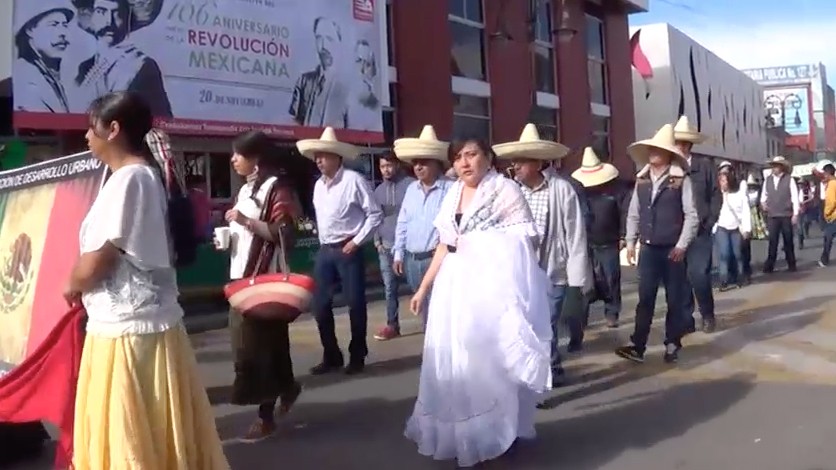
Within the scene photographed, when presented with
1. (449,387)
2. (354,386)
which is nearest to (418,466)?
(449,387)

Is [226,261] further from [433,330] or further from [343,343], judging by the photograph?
[433,330]

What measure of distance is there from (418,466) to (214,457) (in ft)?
5.55

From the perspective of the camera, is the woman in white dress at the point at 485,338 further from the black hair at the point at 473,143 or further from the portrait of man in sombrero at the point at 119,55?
the portrait of man in sombrero at the point at 119,55

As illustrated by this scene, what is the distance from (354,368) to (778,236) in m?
9.82

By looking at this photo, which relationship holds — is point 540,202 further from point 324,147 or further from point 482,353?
point 482,353

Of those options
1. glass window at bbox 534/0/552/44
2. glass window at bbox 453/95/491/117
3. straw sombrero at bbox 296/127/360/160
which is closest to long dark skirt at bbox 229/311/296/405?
straw sombrero at bbox 296/127/360/160

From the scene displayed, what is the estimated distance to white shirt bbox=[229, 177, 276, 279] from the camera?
6074 mm

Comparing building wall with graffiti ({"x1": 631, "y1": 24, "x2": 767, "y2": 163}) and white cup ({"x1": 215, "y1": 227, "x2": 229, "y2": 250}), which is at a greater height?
building wall with graffiti ({"x1": 631, "y1": 24, "x2": 767, "y2": 163})

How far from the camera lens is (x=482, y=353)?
212 inches

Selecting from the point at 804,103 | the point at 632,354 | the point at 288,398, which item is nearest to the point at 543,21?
the point at 632,354

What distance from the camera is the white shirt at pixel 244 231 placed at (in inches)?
239

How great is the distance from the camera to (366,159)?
17031 millimetres

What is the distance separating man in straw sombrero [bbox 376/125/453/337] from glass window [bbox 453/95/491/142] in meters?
9.57

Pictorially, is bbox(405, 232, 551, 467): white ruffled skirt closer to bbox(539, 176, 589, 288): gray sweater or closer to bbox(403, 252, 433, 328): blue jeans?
bbox(539, 176, 589, 288): gray sweater
